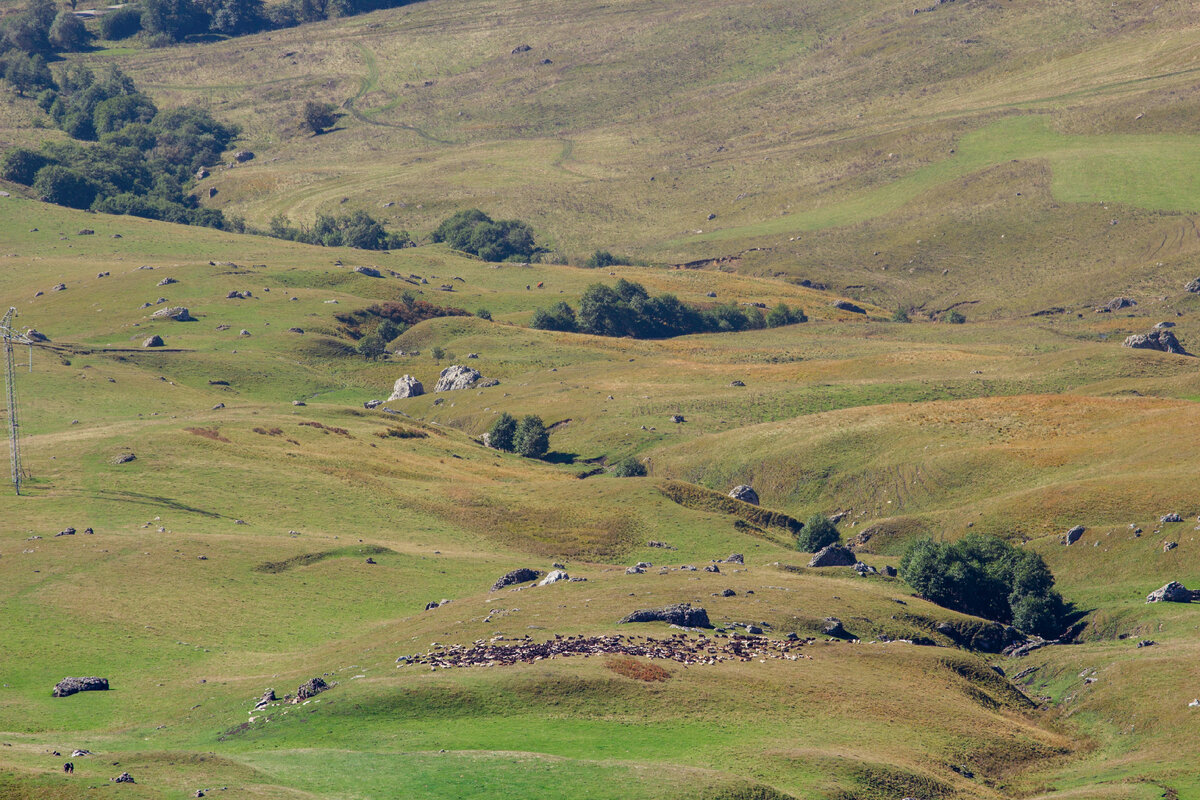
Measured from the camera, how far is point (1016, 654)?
2611 inches

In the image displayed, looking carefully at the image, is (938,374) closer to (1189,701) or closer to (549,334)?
(549,334)

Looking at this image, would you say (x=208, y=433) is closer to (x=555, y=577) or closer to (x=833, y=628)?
(x=555, y=577)

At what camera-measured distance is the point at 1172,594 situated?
67438mm

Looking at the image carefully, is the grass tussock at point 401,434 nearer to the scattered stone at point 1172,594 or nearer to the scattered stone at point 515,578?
the scattered stone at point 515,578

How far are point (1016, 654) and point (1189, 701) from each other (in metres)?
14.9

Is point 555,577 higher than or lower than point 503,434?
higher

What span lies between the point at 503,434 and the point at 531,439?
16.2ft

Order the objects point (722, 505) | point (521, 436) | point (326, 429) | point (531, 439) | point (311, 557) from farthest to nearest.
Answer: point (521, 436) → point (531, 439) → point (326, 429) → point (722, 505) → point (311, 557)

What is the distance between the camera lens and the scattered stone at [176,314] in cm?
16575

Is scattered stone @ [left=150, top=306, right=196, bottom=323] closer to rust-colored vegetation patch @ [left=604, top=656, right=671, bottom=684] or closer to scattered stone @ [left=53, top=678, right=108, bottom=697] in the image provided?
scattered stone @ [left=53, top=678, right=108, bottom=697]

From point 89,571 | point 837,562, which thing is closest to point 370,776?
point 89,571

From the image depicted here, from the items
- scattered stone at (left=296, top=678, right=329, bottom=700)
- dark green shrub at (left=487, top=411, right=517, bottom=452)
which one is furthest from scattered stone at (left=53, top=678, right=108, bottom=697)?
dark green shrub at (left=487, top=411, right=517, bottom=452)

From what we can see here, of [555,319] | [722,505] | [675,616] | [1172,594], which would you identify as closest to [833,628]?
[675,616]

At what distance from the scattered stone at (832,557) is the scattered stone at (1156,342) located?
3638 inches
